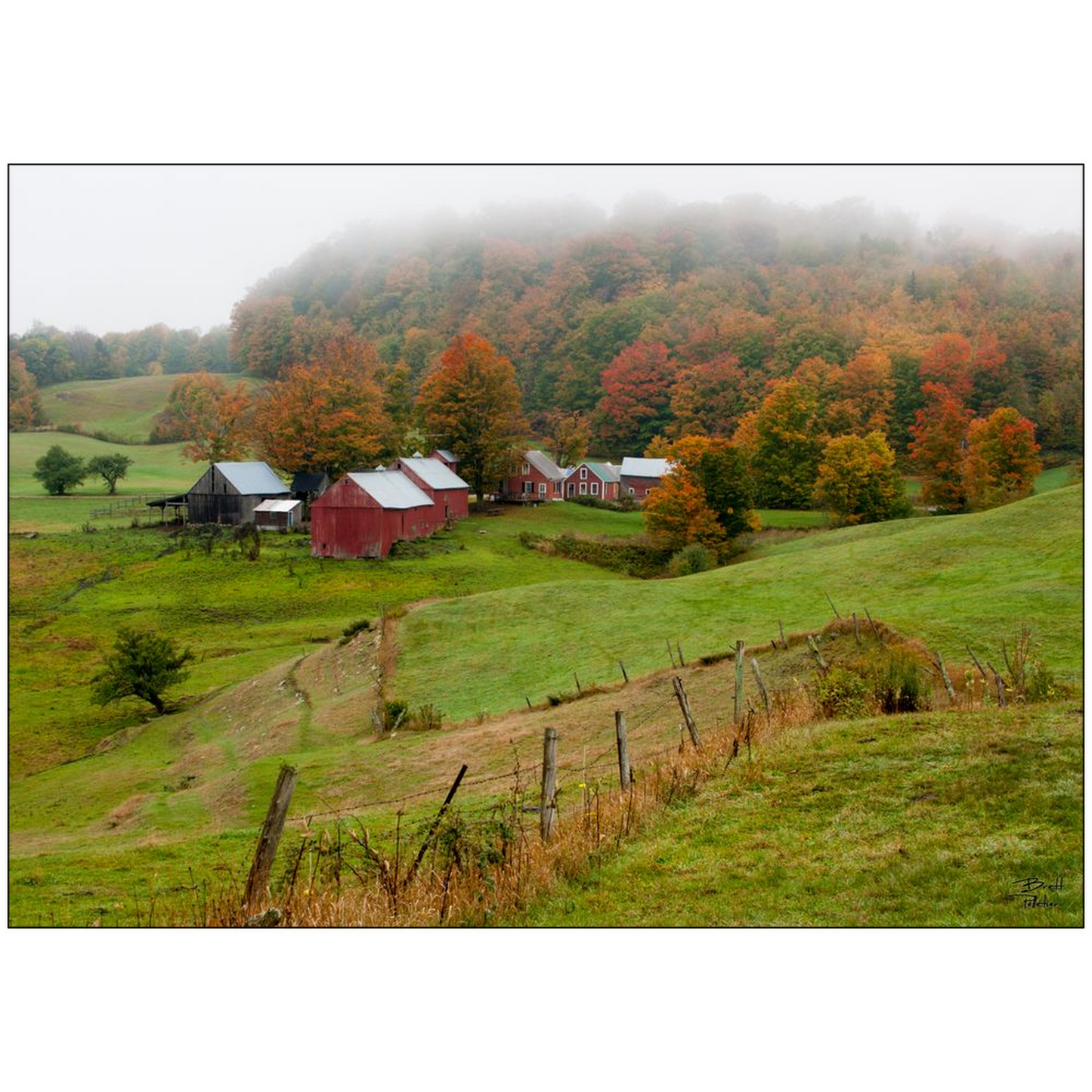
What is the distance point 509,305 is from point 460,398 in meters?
57.5

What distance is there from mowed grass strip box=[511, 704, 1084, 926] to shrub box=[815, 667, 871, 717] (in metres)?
2.20

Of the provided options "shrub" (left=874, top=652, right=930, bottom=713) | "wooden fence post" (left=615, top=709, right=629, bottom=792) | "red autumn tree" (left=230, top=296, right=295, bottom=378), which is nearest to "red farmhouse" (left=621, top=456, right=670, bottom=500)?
"red autumn tree" (left=230, top=296, right=295, bottom=378)

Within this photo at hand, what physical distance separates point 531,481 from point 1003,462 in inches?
1561

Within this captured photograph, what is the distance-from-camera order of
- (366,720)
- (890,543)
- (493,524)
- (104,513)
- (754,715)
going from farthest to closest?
(493,524)
(104,513)
(890,543)
(366,720)
(754,715)

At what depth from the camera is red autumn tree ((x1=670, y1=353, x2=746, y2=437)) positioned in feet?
286

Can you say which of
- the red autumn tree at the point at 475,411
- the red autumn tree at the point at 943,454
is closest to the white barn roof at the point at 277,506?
the red autumn tree at the point at 475,411

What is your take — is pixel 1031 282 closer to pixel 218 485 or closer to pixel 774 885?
pixel 218 485

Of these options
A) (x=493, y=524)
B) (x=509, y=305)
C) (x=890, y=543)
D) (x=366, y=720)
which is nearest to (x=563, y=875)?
(x=366, y=720)

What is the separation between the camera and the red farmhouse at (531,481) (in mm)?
79688

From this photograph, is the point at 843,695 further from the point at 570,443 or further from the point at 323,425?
the point at 570,443

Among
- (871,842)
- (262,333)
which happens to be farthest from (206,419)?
(871,842)

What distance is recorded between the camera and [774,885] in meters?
9.04

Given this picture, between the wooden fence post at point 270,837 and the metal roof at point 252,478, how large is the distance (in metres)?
57.8
